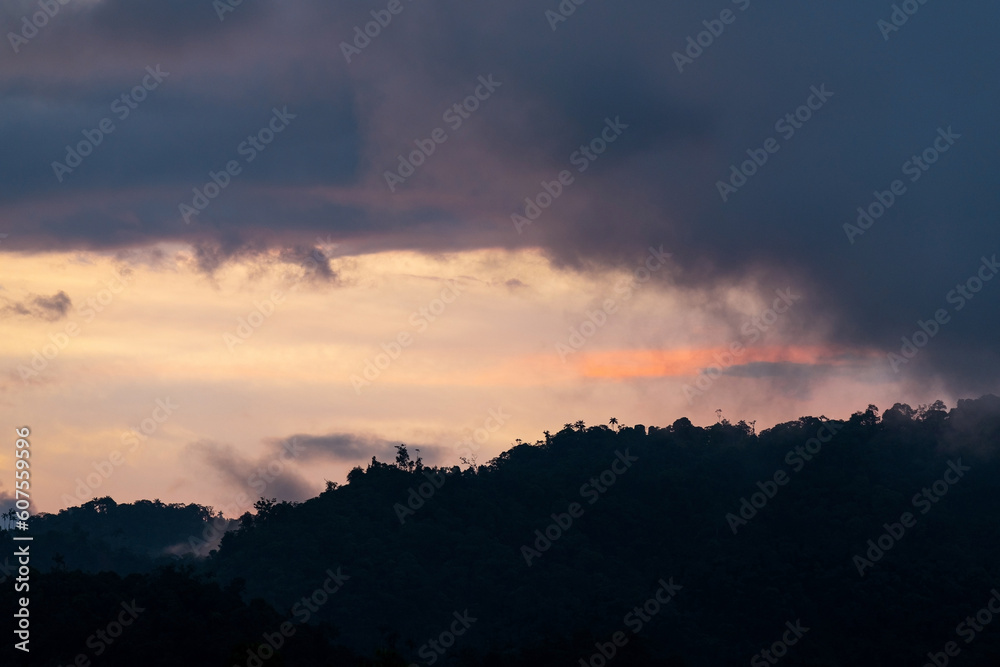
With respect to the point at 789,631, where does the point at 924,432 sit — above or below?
above

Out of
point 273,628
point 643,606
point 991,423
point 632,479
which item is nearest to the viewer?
point 273,628

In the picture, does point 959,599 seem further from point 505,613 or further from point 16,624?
point 16,624

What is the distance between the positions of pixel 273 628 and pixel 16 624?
53.9 feet

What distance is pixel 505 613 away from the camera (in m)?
114

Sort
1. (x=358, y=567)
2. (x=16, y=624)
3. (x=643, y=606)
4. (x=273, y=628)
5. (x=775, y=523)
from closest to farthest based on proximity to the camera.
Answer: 1. (x=16, y=624)
2. (x=273, y=628)
3. (x=643, y=606)
4. (x=358, y=567)
5. (x=775, y=523)

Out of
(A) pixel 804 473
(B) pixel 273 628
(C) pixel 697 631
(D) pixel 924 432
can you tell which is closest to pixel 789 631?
(C) pixel 697 631

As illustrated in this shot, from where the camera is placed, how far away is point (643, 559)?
129375mm

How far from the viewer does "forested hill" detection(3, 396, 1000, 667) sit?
96625mm

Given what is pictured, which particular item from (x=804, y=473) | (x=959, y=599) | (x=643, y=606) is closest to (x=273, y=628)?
(x=643, y=606)

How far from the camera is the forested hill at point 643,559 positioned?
96.6 m

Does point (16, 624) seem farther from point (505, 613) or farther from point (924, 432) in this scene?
point (924, 432)

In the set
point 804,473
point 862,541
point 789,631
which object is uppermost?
point 804,473

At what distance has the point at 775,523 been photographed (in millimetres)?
131500

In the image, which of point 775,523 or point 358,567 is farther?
point 775,523
